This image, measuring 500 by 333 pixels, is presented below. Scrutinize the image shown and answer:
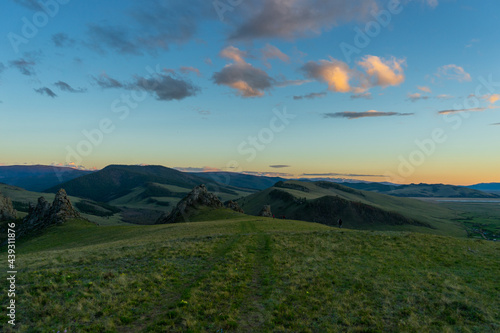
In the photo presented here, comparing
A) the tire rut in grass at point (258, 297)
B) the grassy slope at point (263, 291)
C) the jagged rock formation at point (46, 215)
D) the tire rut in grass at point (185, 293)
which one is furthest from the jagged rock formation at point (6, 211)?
the tire rut in grass at point (258, 297)

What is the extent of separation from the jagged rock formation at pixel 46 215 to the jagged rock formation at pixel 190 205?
93.3ft

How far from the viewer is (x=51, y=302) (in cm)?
1572

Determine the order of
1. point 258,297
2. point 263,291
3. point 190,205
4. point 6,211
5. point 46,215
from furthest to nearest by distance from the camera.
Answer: point 190,205, point 6,211, point 46,215, point 263,291, point 258,297

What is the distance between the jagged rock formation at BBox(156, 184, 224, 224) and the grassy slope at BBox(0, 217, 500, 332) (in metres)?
55.2

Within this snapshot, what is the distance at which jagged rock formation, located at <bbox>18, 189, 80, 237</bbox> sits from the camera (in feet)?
242

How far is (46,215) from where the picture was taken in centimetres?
7794

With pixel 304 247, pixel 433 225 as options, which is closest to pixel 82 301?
pixel 304 247

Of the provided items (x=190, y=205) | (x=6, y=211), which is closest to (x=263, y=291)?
(x=190, y=205)

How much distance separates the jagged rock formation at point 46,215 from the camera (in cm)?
7385

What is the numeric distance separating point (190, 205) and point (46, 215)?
42.4 metres

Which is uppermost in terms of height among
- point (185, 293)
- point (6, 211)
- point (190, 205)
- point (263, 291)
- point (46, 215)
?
point (185, 293)

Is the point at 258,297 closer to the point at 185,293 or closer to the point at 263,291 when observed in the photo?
the point at 263,291

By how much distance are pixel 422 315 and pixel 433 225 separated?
21286 centimetres

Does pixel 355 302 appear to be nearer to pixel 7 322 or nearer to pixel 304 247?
pixel 304 247
